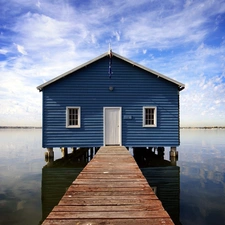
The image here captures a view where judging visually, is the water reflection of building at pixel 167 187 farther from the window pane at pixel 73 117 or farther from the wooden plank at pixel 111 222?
the window pane at pixel 73 117

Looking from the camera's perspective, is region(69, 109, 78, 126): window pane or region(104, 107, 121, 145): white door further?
region(69, 109, 78, 126): window pane

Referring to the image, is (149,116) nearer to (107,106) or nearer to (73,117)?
(107,106)

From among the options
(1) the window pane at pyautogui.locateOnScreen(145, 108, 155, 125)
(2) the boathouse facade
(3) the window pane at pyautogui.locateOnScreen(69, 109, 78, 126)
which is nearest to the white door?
(2) the boathouse facade

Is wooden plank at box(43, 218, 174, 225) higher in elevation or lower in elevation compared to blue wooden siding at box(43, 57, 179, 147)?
lower

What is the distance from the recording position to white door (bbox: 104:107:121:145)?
46.3ft

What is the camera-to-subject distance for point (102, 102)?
46.3ft

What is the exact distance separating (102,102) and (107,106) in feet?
1.40

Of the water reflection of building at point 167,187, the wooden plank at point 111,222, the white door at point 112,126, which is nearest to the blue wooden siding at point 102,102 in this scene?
the white door at point 112,126

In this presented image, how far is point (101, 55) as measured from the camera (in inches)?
550

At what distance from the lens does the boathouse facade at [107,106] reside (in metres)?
14.1

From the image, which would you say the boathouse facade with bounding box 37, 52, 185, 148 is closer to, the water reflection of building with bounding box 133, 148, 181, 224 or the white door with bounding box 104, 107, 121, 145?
the white door with bounding box 104, 107, 121, 145

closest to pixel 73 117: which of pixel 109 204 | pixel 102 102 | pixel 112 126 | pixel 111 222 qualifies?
pixel 102 102

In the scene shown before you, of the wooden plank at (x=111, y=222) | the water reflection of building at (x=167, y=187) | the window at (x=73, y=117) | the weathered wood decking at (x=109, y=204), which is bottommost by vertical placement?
the water reflection of building at (x=167, y=187)

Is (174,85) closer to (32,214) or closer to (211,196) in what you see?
(211,196)
